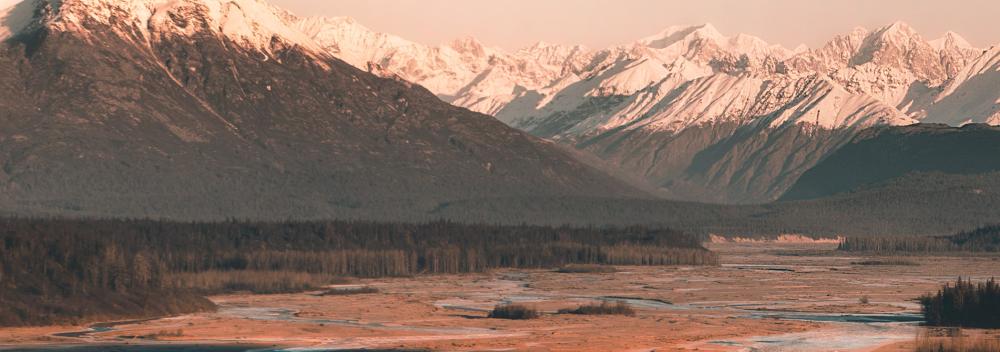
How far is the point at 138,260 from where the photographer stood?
18212 centimetres

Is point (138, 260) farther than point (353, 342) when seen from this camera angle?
Yes

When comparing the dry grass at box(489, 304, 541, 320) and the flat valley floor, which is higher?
the dry grass at box(489, 304, 541, 320)

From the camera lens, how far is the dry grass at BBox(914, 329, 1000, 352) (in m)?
134

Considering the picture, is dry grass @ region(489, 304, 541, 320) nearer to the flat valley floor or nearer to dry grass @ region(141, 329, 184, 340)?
the flat valley floor

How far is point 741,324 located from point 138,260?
181ft

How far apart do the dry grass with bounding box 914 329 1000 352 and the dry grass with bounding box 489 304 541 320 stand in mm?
37001

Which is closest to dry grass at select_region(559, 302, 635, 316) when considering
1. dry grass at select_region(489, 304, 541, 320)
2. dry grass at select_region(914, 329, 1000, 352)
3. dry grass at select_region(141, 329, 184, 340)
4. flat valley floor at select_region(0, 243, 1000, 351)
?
flat valley floor at select_region(0, 243, 1000, 351)

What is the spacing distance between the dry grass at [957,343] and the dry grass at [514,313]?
3700 centimetres

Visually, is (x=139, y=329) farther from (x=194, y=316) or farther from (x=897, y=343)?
(x=897, y=343)

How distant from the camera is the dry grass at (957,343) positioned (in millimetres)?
133750

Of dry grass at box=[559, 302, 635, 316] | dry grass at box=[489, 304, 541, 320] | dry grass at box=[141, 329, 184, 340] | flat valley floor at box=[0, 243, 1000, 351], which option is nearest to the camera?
flat valley floor at box=[0, 243, 1000, 351]

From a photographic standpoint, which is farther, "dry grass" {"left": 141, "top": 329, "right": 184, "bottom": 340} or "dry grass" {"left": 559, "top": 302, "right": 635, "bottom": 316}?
"dry grass" {"left": 559, "top": 302, "right": 635, "bottom": 316}

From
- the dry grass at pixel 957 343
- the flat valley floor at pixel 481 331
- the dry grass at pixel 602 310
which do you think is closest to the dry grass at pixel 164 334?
the flat valley floor at pixel 481 331

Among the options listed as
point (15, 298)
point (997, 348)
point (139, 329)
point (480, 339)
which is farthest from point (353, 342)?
point (997, 348)
